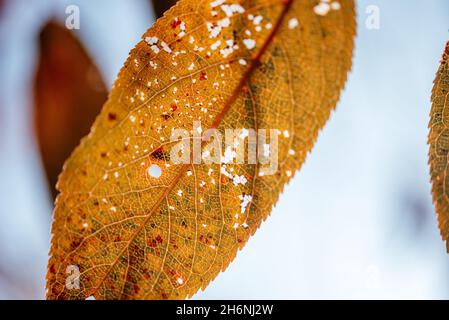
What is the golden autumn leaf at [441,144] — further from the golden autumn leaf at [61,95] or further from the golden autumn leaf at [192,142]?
the golden autumn leaf at [61,95]

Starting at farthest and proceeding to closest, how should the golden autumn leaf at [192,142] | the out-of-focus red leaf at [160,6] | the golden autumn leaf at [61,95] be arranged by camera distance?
the golden autumn leaf at [61,95] → the out-of-focus red leaf at [160,6] → the golden autumn leaf at [192,142]

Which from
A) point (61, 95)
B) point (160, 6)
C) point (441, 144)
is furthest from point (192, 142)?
point (61, 95)

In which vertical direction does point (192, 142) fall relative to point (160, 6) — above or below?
below

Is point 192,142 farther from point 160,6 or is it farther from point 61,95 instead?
point 61,95

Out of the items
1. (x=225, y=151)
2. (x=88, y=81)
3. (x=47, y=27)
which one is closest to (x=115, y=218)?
(x=225, y=151)

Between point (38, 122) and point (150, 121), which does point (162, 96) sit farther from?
point (38, 122)

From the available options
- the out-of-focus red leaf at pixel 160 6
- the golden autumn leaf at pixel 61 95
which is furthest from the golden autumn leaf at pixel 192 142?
the golden autumn leaf at pixel 61 95
